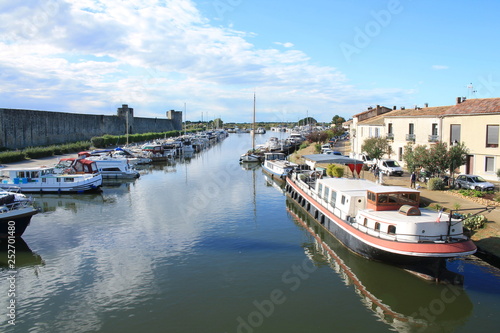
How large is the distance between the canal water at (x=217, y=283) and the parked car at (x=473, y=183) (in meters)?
8.76

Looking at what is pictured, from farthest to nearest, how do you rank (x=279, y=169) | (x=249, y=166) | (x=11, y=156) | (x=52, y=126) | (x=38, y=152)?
(x=52, y=126) < (x=249, y=166) < (x=38, y=152) < (x=11, y=156) < (x=279, y=169)

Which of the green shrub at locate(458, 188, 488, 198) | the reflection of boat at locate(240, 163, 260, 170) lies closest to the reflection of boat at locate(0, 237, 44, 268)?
the green shrub at locate(458, 188, 488, 198)

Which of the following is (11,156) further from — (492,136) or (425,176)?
(492,136)

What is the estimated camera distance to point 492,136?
27.0 meters

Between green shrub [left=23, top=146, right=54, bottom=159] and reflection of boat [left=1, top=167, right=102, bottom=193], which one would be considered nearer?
reflection of boat [left=1, top=167, right=102, bottom=193]

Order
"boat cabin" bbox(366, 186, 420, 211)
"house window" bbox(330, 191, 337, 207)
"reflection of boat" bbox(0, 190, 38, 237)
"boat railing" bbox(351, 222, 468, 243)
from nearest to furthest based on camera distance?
"boat railing" bbox(351, 222, 468, 243), "boat cabin" bbox(366, 186, 420, 211), "reflection of boat" bbox(0, 190, 38, 237), "house window" bbox(330, 191, 337, 207)

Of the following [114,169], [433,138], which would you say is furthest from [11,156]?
[433,138]

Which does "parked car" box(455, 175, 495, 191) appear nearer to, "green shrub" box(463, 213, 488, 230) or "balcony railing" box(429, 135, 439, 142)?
"green shrub" box(463, 213, 488, 230)

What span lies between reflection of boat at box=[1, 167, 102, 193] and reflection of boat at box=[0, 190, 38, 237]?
1367cm

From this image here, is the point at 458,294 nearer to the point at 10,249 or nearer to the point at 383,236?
the point at 383,236

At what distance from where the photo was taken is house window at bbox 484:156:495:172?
2698 centimetres

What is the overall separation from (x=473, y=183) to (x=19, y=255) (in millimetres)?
25256

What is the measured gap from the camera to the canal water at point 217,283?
12.2 meters

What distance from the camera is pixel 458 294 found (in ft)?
45.3
